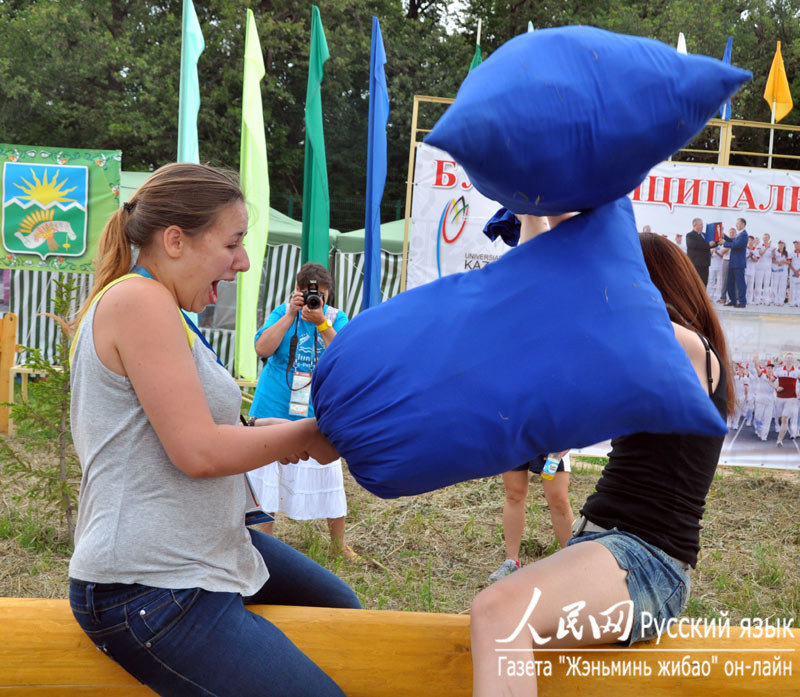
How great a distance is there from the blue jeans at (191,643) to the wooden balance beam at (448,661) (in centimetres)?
20

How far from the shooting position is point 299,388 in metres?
4.05

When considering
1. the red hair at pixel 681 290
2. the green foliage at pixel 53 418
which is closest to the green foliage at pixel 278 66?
the green foliage at pixel 53 418

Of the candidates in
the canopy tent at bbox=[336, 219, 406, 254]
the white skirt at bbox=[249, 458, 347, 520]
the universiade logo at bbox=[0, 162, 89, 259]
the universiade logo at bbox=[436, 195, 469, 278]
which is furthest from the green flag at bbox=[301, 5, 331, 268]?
the canopy tent at bbox=[336, 219, 406, 254]

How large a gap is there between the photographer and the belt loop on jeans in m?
2.59

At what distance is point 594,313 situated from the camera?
4.48 ft

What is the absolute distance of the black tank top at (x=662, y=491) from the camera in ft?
5.49

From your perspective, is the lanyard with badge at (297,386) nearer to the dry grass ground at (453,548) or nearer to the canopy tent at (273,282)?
the dry grass ground at (453,548)

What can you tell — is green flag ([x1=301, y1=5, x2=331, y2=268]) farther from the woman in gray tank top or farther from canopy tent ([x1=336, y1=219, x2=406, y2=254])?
the woman in gray tank top

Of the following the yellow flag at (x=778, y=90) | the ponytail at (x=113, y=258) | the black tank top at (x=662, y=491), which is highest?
the yellow flag at (x=778, y=90)

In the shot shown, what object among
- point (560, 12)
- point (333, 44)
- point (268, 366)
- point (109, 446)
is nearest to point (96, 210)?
point (268, 366)

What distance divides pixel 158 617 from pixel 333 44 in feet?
58.3

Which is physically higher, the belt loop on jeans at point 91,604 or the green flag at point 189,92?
the green flag at point 189,92

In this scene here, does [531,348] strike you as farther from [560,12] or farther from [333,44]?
[560,12]

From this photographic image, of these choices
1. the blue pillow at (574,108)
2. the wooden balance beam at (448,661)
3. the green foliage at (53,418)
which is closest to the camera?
the blue pillow at (574,108)
